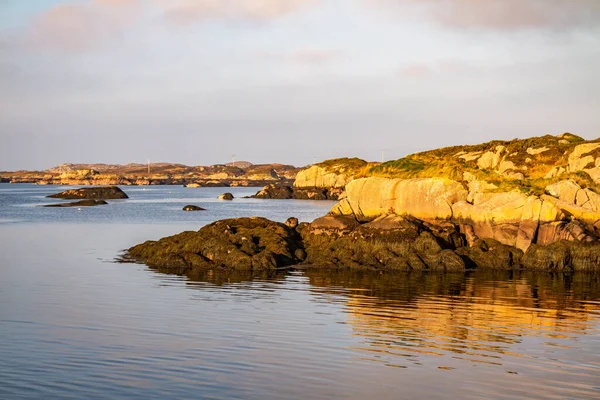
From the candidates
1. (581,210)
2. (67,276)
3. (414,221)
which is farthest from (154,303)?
(581,210)

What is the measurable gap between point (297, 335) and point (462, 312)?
293 inches

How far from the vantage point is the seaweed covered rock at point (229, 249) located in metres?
38.9

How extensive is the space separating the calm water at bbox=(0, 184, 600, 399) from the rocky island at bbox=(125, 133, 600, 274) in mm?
2383

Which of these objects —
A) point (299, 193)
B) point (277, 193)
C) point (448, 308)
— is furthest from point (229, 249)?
point (277, 193)

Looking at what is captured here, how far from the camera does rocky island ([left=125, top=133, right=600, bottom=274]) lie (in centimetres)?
3875

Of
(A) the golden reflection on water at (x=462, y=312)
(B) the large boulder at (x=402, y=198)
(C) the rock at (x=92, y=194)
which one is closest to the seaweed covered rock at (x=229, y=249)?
(A) the golden reflection on water at (x=462, y=312)

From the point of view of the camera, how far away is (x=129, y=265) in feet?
133

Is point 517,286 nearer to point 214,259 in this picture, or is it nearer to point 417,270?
point 417,270

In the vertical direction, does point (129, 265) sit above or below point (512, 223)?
below

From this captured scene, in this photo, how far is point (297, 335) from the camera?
2220 centimetres

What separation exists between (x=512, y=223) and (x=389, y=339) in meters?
21.1

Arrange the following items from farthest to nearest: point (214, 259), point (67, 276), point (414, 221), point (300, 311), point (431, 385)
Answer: point (414, 221), point (214, 259), point (67, 276), point (300, 311), point (431, 385)

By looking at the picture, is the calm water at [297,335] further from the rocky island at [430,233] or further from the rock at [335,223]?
the rock at [335,223]

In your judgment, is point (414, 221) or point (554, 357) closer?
point (554, 357)
